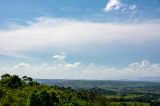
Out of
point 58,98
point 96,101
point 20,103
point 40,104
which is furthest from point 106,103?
point 20,103

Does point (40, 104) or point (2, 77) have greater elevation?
point (2, 77)

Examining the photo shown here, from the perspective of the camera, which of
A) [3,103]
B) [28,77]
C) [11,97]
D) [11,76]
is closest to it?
[3,103]

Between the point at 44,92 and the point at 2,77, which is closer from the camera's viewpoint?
the point at 44,92

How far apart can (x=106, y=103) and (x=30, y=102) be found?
5553 cm

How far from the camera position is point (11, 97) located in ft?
323

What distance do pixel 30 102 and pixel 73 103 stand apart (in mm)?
16944

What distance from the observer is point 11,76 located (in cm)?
15288

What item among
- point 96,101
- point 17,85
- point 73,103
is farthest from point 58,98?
point 17,85

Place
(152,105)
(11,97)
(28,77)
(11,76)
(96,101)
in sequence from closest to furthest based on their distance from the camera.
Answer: (11,97), (96,101), (11,76), (28,77), (152,105)

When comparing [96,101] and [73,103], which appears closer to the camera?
[73,103]

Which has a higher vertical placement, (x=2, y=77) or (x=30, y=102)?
(x=2, y=77)

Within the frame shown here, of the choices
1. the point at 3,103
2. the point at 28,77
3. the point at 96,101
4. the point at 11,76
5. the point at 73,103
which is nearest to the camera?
the point at 3,103

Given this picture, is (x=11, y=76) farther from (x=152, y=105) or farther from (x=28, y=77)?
(x=152, y=105)

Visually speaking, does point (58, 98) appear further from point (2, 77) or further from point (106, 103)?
point (2, 77)
